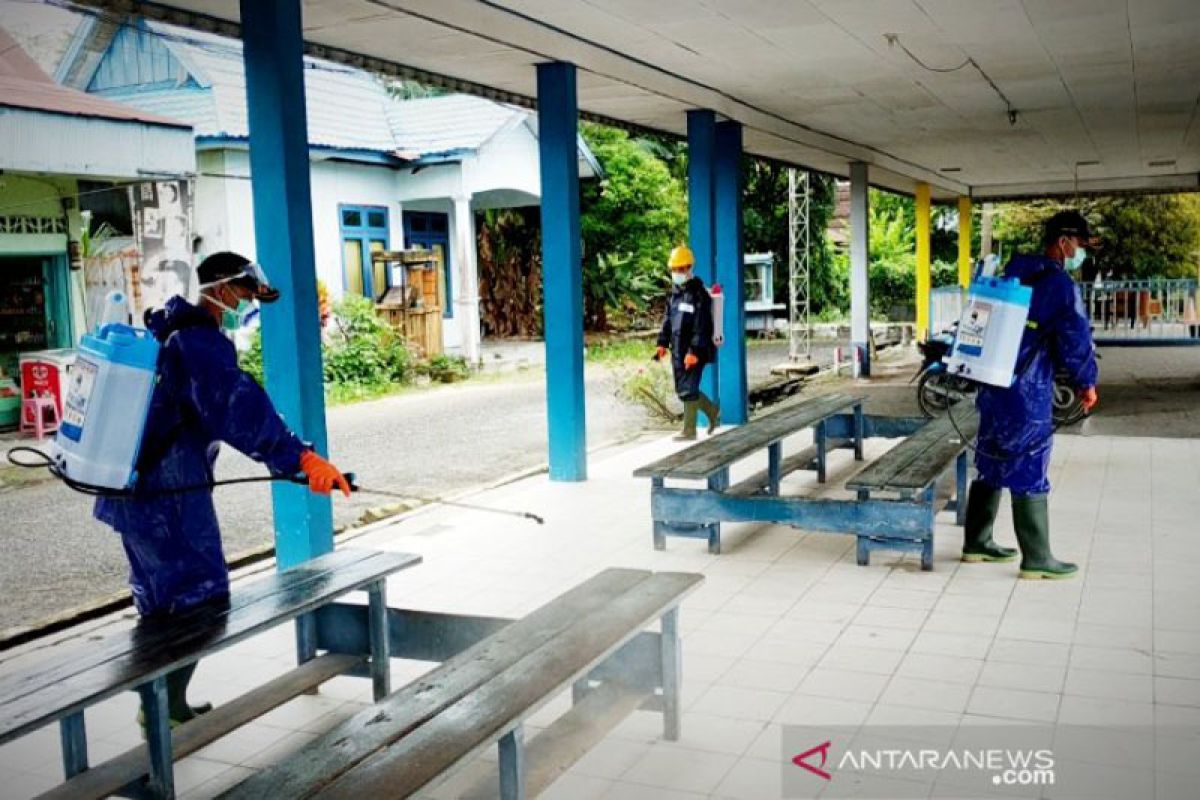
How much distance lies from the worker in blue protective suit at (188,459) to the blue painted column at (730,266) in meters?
8.27

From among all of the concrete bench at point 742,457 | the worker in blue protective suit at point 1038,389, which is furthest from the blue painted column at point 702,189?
the worker in blue protective suit at point 1038,389

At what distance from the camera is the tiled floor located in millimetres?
3791

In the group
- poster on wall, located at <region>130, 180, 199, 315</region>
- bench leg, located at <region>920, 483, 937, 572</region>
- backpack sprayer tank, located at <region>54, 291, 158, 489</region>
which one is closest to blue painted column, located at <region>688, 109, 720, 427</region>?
bench leg, located at <region>920, 483, 937, 572</region>

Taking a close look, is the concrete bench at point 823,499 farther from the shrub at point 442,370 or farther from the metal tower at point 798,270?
the metal tower at point 798,270

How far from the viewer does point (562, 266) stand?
338 inches

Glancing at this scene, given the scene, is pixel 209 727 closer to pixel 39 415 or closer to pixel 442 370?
pixel 39 415

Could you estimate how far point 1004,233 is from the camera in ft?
104

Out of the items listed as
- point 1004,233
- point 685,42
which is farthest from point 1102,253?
point 685,42

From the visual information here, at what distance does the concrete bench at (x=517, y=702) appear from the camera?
2611mm

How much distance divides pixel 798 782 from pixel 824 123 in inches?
441

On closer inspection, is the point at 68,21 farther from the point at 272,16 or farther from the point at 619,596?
the point at 619,596

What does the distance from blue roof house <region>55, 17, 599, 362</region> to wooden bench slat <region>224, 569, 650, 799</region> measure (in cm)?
1381

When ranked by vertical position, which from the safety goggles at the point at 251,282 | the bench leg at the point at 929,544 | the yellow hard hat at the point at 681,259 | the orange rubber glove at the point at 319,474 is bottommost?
the bench leg at the point at 929,544

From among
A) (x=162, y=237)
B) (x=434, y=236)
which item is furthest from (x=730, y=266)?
(x=434, y=236)
